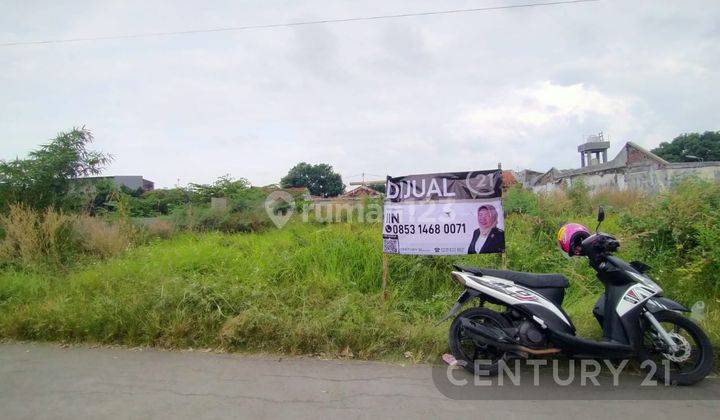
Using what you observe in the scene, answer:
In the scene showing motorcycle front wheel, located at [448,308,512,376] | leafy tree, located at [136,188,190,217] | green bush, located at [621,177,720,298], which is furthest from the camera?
leafy tree, located at [136,188,190,217]

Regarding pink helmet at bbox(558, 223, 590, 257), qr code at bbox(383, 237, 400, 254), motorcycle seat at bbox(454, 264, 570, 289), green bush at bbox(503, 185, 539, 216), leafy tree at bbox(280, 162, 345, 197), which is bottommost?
motorcycle seat at bbox(454, 264, 570, 289)

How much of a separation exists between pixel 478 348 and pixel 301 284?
2388 millimetres

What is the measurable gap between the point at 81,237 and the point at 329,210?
178 inches

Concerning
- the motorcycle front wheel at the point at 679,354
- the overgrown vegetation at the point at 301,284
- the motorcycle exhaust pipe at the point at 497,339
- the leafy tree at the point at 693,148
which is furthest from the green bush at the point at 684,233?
the leafy tree at the point at 693,148

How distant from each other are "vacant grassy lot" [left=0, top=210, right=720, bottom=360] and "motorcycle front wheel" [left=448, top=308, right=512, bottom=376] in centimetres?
23

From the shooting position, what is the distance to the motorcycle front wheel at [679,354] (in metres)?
3.25

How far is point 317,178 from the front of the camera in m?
45.2

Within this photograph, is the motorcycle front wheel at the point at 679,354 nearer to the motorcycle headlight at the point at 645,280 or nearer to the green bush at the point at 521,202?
the motorcycle headlight at the point at 645,280

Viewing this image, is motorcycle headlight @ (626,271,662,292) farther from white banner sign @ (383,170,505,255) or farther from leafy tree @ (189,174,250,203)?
leafy tree @ (189,174,250,203)

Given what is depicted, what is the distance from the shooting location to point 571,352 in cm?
345

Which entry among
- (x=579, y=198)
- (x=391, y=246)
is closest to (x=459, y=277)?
(x=391, y=246)

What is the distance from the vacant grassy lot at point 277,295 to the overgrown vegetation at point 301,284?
0.01 meters

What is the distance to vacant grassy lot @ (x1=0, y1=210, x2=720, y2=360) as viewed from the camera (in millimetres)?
4027

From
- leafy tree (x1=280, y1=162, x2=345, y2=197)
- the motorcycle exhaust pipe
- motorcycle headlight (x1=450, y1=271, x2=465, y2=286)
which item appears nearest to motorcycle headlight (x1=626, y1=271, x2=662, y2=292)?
the motorcycle exhaust pipe
